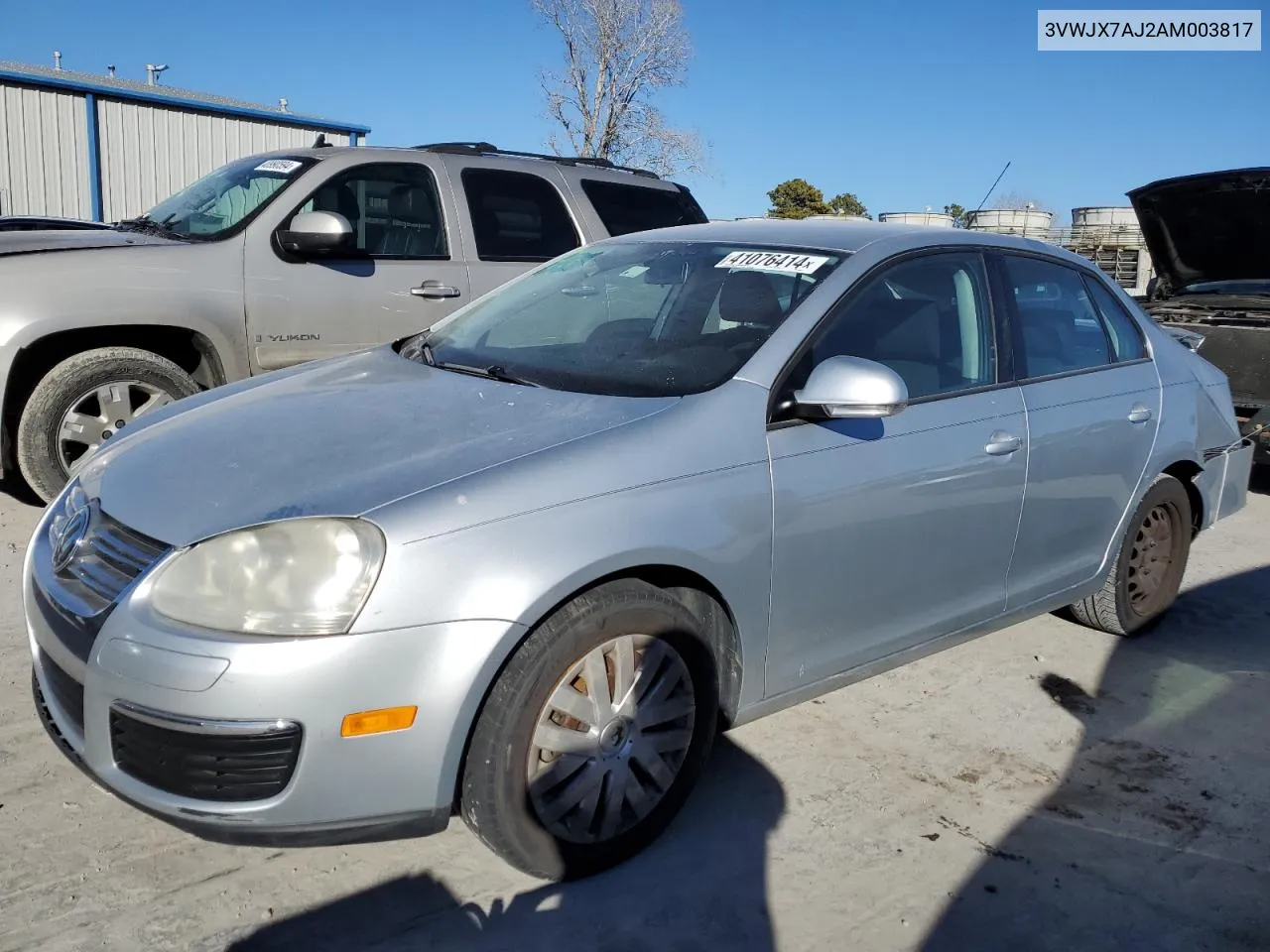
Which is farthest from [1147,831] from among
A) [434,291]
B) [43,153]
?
[43,153]

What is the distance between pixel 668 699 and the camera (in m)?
2.78

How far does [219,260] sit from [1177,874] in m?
4.82

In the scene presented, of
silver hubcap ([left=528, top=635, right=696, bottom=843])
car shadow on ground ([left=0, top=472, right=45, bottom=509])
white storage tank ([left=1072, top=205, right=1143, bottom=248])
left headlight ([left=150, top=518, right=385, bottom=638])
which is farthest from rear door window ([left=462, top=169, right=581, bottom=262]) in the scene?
white storage tank ([left=1072, top=205, right=1143, bottom=248])

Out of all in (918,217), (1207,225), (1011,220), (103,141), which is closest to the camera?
(1207,225)

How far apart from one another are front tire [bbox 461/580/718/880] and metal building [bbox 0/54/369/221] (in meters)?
16.4

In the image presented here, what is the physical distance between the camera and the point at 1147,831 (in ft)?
10.2

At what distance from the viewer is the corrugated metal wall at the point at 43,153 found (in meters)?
17.0

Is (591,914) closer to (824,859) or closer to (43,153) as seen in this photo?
(824,859)

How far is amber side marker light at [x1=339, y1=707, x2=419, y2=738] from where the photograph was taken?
226 centimetres

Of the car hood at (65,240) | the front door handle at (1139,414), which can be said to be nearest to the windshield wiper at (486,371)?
the front door handle at (1139,414)

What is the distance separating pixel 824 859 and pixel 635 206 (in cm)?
503

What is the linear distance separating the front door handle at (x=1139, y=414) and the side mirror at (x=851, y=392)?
5.48 feet

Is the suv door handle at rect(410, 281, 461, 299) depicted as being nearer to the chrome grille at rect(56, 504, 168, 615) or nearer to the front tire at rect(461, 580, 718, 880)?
the chrome grille at rect(56, 504, 168, 615)

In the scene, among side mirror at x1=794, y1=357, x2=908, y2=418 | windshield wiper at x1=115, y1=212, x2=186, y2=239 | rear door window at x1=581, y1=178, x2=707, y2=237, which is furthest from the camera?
rear door window at x1=581, y1=178, x2=707, y2=237
